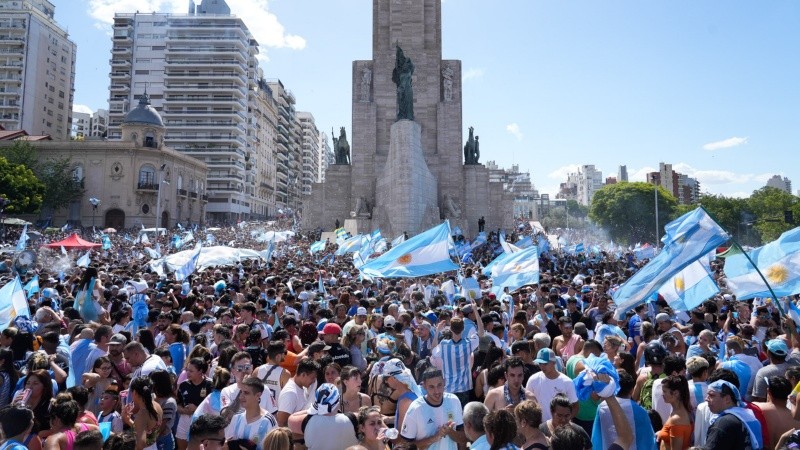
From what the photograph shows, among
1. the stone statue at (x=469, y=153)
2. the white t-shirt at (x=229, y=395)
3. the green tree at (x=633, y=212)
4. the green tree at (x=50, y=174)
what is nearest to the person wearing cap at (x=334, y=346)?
the white t-shirt at (x=229, y=395)

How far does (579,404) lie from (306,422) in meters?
2.35

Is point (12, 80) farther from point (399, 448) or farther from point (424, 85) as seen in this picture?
point (399, 448)

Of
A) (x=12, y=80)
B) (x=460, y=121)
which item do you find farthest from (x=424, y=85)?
(x=12, y=80)

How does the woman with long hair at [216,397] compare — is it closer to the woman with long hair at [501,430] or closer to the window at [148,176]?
the woman with long hair at [501,430]

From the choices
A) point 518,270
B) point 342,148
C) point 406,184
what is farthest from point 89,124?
point 518,270

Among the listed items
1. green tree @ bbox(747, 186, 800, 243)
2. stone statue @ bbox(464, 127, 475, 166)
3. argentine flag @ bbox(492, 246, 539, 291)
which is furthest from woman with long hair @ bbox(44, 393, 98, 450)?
green tree @ bbox(747, 186, 800, 243)

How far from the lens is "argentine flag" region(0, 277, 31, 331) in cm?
699

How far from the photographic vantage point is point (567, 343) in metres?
7.09

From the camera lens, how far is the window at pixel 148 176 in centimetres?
5503

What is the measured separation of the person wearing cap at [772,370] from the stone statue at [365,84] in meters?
40.1

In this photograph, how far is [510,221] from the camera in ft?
150

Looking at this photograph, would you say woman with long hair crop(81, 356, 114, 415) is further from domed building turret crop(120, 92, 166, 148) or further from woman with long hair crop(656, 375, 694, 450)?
domed building turret crop(120, 92, 166, 148)

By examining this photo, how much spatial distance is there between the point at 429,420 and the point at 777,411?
8.51 ft

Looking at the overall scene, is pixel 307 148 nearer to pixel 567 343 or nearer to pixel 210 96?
pixel 210 96
